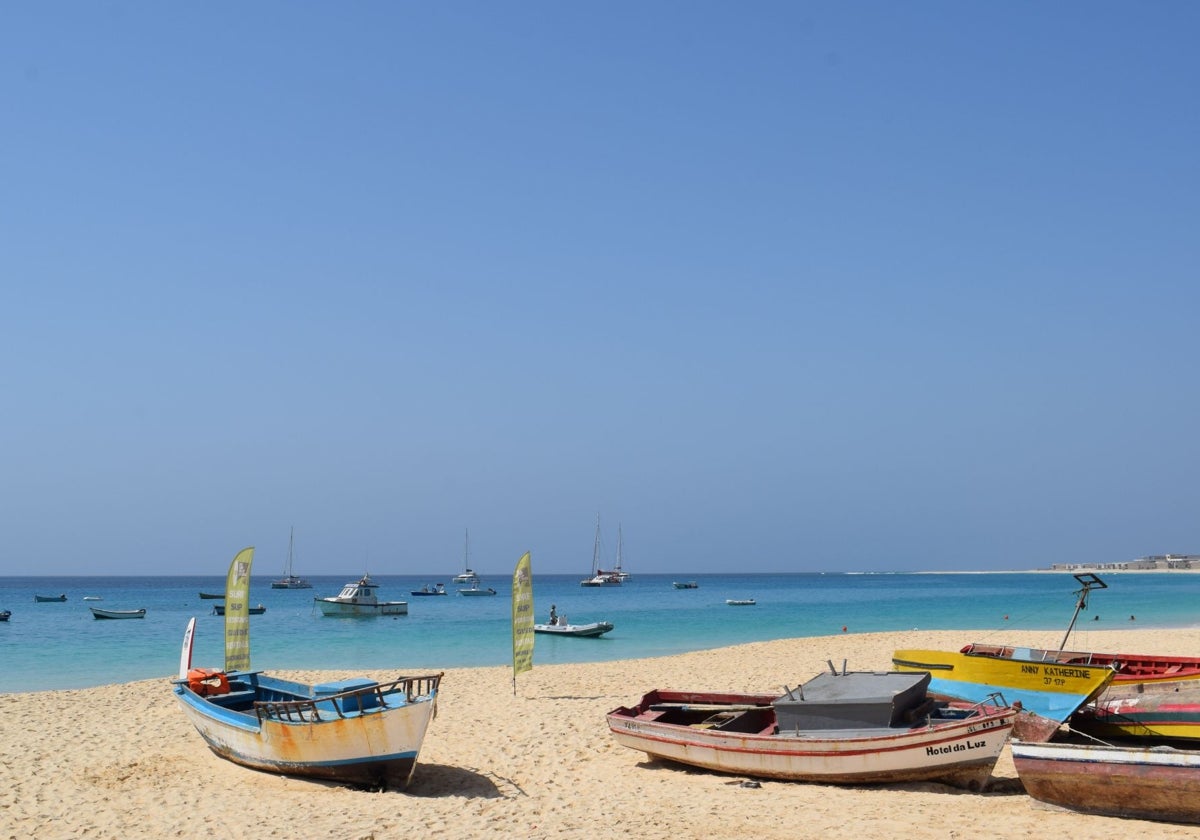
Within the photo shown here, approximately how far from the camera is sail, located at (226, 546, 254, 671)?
1877 cm

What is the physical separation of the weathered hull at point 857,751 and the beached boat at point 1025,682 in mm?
788

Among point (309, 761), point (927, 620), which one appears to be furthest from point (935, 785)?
point (927, 620)

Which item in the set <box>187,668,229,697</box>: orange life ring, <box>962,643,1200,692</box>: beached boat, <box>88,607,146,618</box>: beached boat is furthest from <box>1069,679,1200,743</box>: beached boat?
<box>88,607,146,618</box>: beached boat

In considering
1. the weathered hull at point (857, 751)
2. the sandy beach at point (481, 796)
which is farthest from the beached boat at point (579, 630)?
the weathered hull at point (857, 751)

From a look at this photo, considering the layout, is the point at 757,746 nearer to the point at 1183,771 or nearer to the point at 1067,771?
the point at 1067,771

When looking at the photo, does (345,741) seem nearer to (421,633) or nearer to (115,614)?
(421,633)

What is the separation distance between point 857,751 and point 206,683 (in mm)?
10861

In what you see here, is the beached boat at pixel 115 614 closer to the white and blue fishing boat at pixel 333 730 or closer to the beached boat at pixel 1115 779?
the white and blue fishing boat at pixel 333 730

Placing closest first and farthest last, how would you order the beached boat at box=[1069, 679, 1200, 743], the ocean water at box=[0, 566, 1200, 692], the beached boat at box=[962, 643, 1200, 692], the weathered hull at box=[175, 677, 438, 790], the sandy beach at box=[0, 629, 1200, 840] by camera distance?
the sandy beach at box=[0, 629, 1200, 840] → the weathered hull at box=[175, 677, 438, 790] → the beached boat at box=[1069, 679, 1200, 743] → the beached boat at box=[962, 643, 1200, 692] → the ocean water at box=[0, 566, 1200, 692]

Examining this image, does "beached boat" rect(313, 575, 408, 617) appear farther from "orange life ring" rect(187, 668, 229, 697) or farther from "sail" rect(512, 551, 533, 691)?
"orange life ring" rect(187, 668, 229, 697)

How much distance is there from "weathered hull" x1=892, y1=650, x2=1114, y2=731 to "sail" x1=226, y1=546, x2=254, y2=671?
1253 cm

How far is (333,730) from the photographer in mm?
12836

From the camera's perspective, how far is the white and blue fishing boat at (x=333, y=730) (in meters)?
12.7

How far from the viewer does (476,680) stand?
25.7 meters
